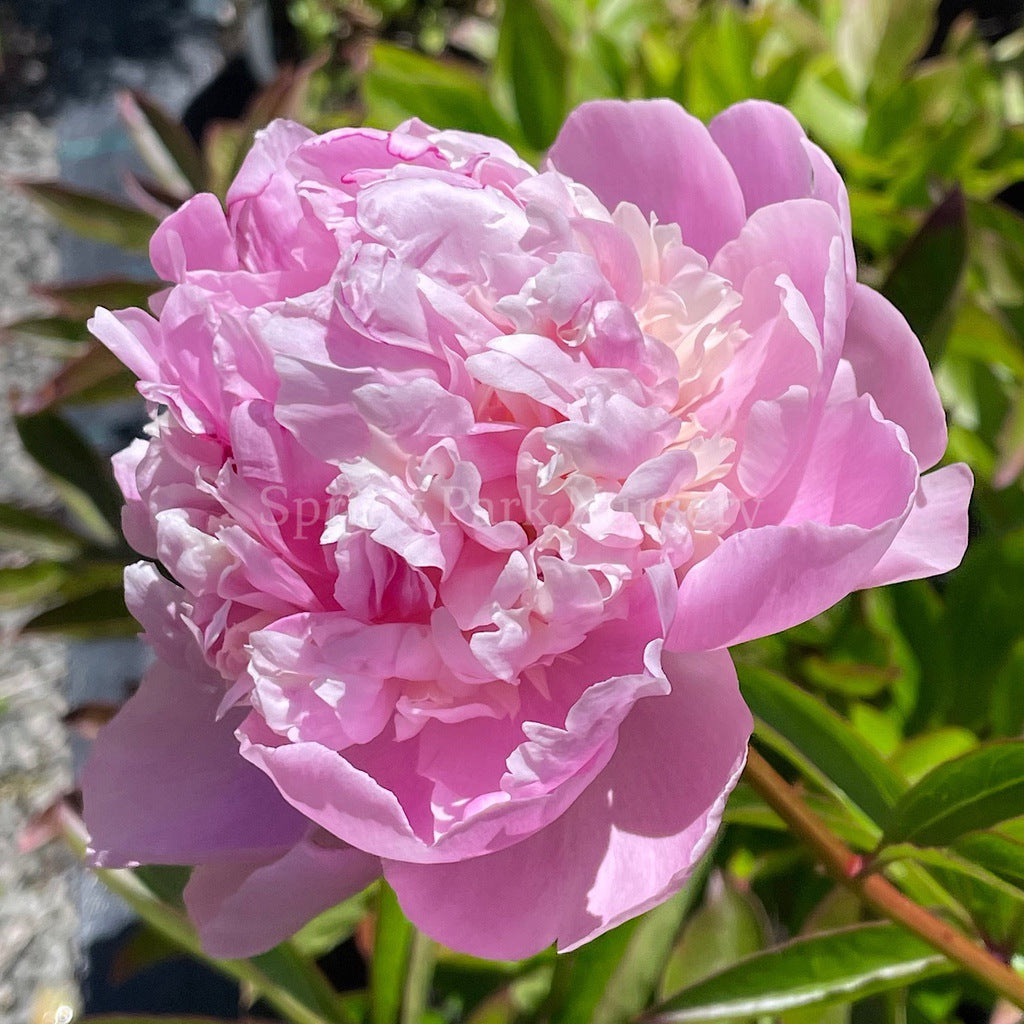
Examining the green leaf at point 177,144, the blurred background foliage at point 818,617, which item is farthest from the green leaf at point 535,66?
the green leaf at point 177,144

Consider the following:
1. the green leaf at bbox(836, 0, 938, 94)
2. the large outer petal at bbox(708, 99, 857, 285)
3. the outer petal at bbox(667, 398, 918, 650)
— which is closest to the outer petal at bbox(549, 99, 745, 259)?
the large outer petal at bbox(708, 99, 857, 285)

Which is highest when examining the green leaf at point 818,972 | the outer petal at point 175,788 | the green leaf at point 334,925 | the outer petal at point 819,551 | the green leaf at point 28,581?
the outer petal at point 819,551

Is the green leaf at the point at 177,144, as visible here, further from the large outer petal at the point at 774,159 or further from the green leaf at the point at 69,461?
the large outer petal at the point at 774,159

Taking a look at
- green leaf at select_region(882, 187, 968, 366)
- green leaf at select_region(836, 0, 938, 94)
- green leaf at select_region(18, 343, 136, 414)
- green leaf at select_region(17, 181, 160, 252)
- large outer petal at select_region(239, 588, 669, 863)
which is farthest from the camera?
green leaf at select_region(836, 0, 938, 94)

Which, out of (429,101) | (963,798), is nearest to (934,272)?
(963,798)

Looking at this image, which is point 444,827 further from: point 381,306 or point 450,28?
point 450,28

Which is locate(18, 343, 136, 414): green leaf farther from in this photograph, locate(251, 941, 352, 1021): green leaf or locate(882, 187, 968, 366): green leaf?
locate(882, 187, 968, 366): green leaf

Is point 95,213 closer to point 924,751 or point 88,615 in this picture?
point 88,615
